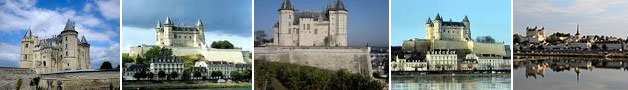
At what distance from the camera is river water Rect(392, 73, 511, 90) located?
28.1 feet

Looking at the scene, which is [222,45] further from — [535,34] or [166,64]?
[535,34]

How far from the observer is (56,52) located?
7629mm

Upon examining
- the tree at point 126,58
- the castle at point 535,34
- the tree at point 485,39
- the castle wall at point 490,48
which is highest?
the castle at point 535,34

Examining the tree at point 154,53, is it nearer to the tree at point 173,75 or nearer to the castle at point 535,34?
the tree at point 173,75

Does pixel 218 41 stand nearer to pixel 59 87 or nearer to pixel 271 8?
pixel 271 8

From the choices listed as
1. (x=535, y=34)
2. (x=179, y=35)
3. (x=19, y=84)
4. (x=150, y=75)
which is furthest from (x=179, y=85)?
(x=535, y=34)

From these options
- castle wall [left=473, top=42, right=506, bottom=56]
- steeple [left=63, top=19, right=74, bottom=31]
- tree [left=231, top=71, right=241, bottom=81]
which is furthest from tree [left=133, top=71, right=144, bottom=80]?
castle wall [left=473, top=42, right=506, bottom=56]

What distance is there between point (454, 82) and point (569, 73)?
3491mm

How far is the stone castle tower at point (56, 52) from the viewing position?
24.2 ft

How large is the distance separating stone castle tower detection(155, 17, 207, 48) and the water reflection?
4.86 m

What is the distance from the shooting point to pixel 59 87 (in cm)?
768

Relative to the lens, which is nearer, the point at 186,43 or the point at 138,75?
the point at 138,75

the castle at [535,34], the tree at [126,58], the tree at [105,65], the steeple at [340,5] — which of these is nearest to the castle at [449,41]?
the steeple at [340,5]

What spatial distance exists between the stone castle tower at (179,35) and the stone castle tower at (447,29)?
125 inches
